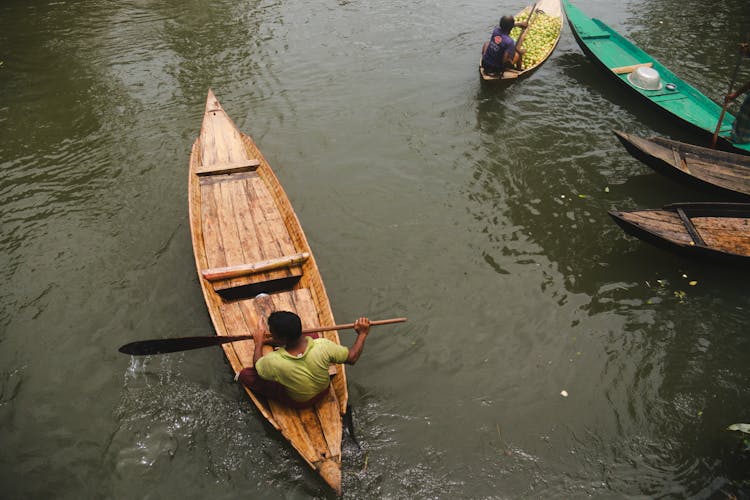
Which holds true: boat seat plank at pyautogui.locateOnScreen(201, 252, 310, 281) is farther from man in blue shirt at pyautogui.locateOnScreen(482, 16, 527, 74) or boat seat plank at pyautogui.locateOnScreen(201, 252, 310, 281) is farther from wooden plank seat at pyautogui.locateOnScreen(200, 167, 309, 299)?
man in blue shirt at pyautogui.locateOnScreen(482, 16, 527, 74)

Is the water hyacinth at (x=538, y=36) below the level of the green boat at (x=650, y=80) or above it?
above

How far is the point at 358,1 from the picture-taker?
47.4 ft

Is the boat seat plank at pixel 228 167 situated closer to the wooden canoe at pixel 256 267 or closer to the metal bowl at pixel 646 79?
the wooden canoe at pixel 256 267

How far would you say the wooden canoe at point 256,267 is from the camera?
4434 millimetres

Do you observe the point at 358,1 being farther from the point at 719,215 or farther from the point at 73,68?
the point at 719,215

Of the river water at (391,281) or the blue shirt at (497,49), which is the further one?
the blue shirt at (497,49)

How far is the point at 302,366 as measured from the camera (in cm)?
417

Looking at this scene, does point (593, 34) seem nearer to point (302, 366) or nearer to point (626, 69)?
point (626, 69)

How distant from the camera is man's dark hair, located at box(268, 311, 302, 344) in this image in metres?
4.04

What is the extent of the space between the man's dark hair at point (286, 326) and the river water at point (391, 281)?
5.21 ft

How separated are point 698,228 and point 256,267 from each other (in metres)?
6.34

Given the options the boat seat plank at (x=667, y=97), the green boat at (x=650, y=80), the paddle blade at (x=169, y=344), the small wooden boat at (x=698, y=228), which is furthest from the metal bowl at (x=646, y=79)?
the paddle blade at (x=169, y=344)

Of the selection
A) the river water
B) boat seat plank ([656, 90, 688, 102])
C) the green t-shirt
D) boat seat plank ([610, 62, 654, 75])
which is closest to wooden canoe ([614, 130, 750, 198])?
the river water

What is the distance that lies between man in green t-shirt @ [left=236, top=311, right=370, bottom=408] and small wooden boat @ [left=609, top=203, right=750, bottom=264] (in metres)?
4.41
